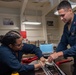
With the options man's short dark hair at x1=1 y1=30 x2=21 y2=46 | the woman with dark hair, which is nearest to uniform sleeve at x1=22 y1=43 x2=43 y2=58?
the woman with dark hair

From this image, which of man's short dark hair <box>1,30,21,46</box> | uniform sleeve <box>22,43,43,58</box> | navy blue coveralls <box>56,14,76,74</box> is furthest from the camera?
uniform sleeve <box>22,43,43,58</box>

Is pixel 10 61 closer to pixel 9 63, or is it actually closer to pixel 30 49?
pixel 9 63

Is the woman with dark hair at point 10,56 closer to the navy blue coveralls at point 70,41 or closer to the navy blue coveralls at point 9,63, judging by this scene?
the navy blue coveralls at point 9,63

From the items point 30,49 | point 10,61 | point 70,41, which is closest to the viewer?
point 10,61

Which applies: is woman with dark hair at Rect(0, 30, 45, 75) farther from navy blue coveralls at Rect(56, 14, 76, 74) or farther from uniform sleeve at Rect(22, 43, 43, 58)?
navy blue coveralls at Rect(56, 14, 76, 74)

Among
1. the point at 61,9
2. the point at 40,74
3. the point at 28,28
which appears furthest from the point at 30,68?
the point at 28,28

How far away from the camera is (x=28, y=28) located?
698cm

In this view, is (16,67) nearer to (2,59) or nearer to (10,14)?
(2,59)

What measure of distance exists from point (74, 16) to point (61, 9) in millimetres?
174

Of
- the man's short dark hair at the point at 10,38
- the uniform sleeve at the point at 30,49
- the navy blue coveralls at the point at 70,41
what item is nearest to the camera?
the navy blue coveralls at the point at 70,41

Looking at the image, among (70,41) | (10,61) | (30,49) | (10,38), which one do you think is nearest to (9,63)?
(10,61)

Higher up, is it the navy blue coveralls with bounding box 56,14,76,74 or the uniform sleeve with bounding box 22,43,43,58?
the navy blue coveralls with bounding box 56,14,76,74

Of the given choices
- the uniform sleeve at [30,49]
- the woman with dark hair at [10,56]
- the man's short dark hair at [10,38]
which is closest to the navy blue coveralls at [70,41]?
the uniform sleeve at [30,49]

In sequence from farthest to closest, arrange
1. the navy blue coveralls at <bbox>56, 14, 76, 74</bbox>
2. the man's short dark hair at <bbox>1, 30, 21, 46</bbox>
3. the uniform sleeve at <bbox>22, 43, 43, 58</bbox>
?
the uniform sleeve at <bbox>22, 43, 43, 58</bbox> → the man's short dark hair at <bbox>1, 30, 21, 46</bbox> → the navy blue coveralls at <bbox>56, 14, 76, 74</bbox>
